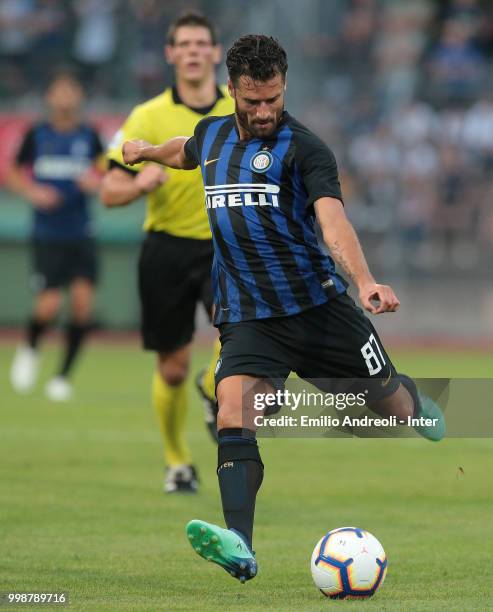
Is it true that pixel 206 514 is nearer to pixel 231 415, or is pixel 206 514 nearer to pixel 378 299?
pixel 231 415

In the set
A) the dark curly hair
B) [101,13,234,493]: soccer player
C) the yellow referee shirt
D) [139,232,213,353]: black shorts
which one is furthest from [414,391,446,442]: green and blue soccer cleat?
the yellow referee shirt

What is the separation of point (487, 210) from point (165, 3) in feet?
18.9

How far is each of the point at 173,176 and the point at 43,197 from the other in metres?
5.96

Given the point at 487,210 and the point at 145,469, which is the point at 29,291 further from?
the point at 145,469

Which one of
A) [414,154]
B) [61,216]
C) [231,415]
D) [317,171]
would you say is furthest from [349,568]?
[414,154]

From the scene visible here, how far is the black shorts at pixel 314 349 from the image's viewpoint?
5668mm

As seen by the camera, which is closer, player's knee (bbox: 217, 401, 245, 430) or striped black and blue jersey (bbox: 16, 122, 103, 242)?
player's knee (bbox: 217, 401, 245, 430)

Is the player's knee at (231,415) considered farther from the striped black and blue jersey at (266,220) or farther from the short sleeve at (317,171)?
the short sleeve at (317,171)

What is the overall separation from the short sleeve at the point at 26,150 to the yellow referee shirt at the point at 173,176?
6.27m

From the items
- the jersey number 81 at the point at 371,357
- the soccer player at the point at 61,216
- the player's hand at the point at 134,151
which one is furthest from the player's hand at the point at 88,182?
the jersey number 81 at the point at 371,357

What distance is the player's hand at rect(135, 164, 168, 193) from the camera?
712 cm

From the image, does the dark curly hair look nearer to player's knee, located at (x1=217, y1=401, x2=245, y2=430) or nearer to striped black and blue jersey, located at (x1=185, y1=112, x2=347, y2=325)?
striped black and blue jersey, located at (x1=185, y1=112, x2=347, y2=325)

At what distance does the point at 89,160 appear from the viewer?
1427cm

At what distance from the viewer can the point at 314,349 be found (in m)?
5.82
